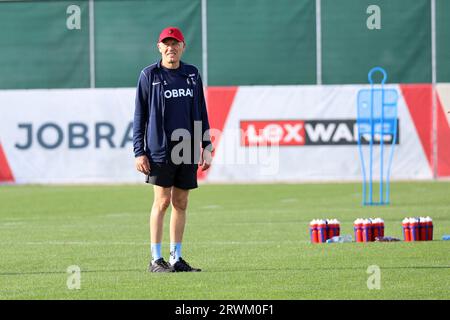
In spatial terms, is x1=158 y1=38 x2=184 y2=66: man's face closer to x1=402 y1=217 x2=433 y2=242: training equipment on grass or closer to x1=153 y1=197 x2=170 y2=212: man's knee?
x1=153 y1=197 x2=170 y2=212: man's knee

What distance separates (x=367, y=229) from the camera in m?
14.0

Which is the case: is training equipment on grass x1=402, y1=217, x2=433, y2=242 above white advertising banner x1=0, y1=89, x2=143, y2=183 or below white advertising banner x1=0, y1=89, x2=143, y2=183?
below

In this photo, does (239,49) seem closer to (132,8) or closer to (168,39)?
(132,8)

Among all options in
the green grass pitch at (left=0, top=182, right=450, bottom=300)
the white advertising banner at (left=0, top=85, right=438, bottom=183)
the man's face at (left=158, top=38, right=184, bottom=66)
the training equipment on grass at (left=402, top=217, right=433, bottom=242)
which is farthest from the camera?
the white advertising banner at (left=0, top=85, right=438, bottom=183)

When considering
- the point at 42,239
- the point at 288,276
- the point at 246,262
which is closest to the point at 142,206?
the point at 42,239

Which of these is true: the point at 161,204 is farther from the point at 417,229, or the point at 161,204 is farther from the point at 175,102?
the point at 417,229

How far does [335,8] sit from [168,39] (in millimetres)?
19206

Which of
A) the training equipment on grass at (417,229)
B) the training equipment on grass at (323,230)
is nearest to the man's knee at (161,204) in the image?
the training equipment on grass at (323,230)

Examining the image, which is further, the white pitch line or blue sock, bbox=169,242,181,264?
the white pitch line

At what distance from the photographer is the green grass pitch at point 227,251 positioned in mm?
10000

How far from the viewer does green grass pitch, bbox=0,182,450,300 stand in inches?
394

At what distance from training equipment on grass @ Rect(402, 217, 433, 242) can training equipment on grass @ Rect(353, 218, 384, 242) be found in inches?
11.3

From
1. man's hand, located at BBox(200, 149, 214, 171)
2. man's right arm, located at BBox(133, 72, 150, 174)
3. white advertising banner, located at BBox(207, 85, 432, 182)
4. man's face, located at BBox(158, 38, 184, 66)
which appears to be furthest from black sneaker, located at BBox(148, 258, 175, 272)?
white advertising banner, located at BBox(207, 85, 432, 182)

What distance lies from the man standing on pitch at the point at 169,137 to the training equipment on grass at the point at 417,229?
3.29m
